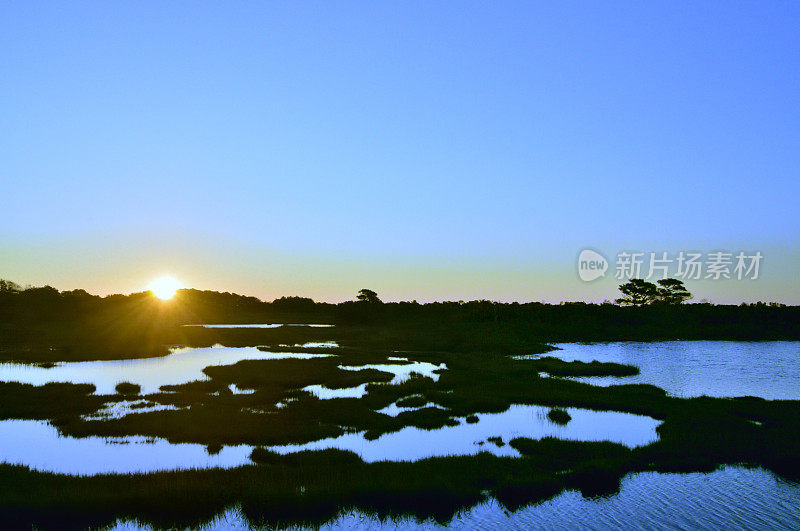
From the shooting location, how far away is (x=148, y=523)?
17906mm

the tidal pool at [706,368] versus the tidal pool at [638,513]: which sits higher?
the tidal pool at [706,368]

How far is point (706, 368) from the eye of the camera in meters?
60.5

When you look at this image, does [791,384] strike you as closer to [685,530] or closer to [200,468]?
[685,530]

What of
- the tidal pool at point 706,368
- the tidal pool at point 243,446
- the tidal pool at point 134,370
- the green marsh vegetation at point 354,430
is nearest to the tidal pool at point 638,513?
the green marsh vegetation at point 354,430

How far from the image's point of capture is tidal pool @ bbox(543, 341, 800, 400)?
4538 cm

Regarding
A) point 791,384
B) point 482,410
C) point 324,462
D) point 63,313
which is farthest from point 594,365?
point 63,313

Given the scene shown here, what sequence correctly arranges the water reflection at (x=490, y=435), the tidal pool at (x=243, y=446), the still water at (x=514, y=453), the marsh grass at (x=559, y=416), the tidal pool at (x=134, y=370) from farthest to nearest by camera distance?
the tidal pool at (x=134, y=370) < the marsh grass at (x=559, y=416) < the water reflection at (x=490, y=435) < the tidal pool at (x=243, y=446) < the still water at (x=514, y=453)

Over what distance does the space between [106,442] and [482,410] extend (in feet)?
69.9

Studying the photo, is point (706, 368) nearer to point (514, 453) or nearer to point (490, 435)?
point (490, 435)

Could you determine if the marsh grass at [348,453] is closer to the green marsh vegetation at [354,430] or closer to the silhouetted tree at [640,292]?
the green marsh vegetation at [354,430]

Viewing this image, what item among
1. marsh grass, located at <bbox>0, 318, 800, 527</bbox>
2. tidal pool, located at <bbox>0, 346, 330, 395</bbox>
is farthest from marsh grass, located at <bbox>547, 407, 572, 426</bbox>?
tidal pool, located at <bbox>0, 346, 330, 395</bbox>

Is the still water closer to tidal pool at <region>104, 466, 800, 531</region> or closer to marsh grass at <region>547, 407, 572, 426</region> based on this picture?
tidal pool at <region>104, 466, 800, 531</region>

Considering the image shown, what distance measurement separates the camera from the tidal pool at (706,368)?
149 feet

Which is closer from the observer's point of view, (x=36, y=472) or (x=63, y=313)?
(x=36, y=472)
